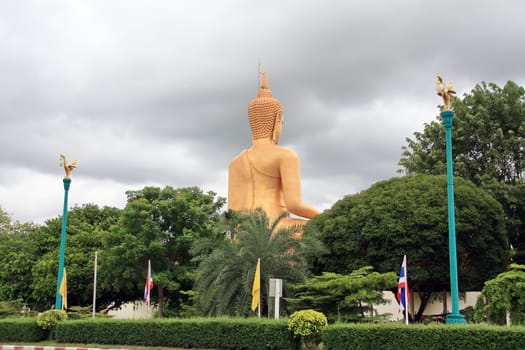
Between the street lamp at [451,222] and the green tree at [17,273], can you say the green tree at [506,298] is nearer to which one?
the street lamp at [451,222]

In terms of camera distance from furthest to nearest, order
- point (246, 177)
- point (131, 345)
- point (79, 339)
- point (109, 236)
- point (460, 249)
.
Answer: point (246, 177)
point (109, 236)
point (460, 249)
point (79, 339)
point (131, 345)

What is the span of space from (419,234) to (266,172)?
9.35 m

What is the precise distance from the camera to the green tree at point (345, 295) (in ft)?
55.7

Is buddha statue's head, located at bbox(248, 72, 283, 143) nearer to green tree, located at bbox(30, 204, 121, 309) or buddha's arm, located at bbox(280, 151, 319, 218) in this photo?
buddha's arm, located at bbox(280, 151, 319, 218)

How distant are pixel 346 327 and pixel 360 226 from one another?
35.0 feet

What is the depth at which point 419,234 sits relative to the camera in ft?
75.9

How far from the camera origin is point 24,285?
34.1 m

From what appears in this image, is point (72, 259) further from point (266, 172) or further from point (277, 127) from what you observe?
point (277, 127)

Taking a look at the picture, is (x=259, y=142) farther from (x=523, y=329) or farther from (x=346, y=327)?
(x=523, y=329)

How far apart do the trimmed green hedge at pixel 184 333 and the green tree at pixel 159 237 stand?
7803mm

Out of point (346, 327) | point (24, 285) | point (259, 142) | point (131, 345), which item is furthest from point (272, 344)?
point (24, 285)

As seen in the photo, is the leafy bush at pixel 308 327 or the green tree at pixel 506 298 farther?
the green tree at pixel 506 298

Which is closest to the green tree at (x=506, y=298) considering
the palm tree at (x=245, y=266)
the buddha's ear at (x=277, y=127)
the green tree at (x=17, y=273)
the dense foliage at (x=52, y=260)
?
the palm tree at (x=245, y=266)

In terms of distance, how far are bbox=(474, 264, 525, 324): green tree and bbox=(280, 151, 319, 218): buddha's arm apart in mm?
13601
